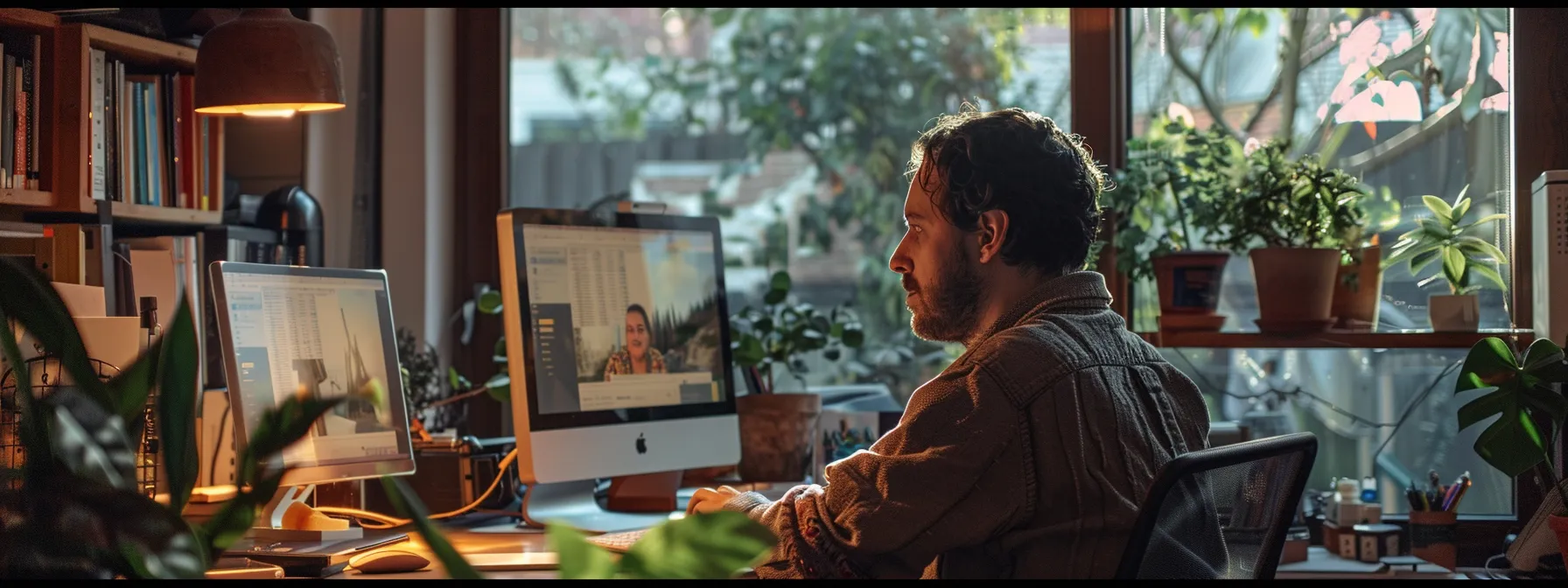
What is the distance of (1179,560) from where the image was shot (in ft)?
4.08

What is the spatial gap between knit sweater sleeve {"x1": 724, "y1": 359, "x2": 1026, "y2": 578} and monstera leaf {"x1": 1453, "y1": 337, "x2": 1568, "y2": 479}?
1.16 meters

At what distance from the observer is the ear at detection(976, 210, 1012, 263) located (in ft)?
5.15

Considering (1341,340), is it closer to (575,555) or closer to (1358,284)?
(1358,284)

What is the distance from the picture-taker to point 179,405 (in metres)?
0.73

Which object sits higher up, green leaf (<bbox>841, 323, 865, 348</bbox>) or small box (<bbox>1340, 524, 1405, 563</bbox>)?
green leaf (<bbox>841, 323, 865, 348</bbox>)

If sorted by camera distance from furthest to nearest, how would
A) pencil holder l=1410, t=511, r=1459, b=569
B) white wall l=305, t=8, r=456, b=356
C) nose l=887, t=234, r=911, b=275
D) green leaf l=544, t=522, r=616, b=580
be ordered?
white wall l=305, t=8, r=456, b=356
pencil holder l=1410, t=511, r=1459, b=569
nose l=887, t=234, r=911, b=275
green leaf l=544, t=522, r=616, b=580

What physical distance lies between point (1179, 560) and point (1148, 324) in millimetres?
1550

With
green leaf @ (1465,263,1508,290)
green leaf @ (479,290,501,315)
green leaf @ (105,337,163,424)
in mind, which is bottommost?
green leaf @ (105,337,163,424)

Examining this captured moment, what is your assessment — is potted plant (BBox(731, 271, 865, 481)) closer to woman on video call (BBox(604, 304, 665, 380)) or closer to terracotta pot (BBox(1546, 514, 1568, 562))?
woman on video call (BBox(604, 304, 665, 380))

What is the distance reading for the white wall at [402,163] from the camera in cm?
281

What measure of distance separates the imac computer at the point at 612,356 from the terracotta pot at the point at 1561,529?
1275mm

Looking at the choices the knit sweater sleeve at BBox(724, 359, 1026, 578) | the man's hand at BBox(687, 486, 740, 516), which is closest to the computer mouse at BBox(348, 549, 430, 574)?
the man's hand at BBox(687, 486, 740, 516)

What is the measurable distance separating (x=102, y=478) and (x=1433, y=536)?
2420mm

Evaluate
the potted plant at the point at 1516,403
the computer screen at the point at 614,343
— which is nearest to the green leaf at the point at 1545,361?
the potted plant at the point at 1516,403
